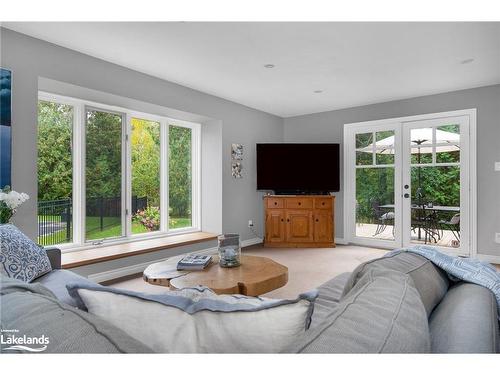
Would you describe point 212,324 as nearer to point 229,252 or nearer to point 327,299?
point 327,299

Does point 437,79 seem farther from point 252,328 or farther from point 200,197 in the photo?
point 252,328

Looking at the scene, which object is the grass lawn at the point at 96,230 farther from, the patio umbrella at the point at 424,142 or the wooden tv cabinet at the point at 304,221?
the patio umbrella at the point at 424,142

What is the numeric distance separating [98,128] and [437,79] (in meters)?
4.24

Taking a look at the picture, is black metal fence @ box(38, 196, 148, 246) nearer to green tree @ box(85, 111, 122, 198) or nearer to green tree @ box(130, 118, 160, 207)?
green tree @ box(85, 111, 122, 198)

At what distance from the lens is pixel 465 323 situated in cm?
82

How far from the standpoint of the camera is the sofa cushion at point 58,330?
61 cm

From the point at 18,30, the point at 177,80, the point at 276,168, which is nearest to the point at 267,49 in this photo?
the point at 177,80

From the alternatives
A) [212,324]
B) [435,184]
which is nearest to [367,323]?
[212,324]

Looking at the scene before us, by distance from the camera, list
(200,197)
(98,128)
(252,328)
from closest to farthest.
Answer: (252,328) < (98,128) < (200,197)

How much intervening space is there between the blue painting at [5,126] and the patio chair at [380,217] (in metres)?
4.89

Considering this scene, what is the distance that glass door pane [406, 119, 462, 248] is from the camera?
4503 mm

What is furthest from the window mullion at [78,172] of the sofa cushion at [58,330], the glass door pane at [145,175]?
the sofa cushion at [58,330]

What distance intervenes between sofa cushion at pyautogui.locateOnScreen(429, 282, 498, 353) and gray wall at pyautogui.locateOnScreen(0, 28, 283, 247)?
3.17 m

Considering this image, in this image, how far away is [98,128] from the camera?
3.85 meters
